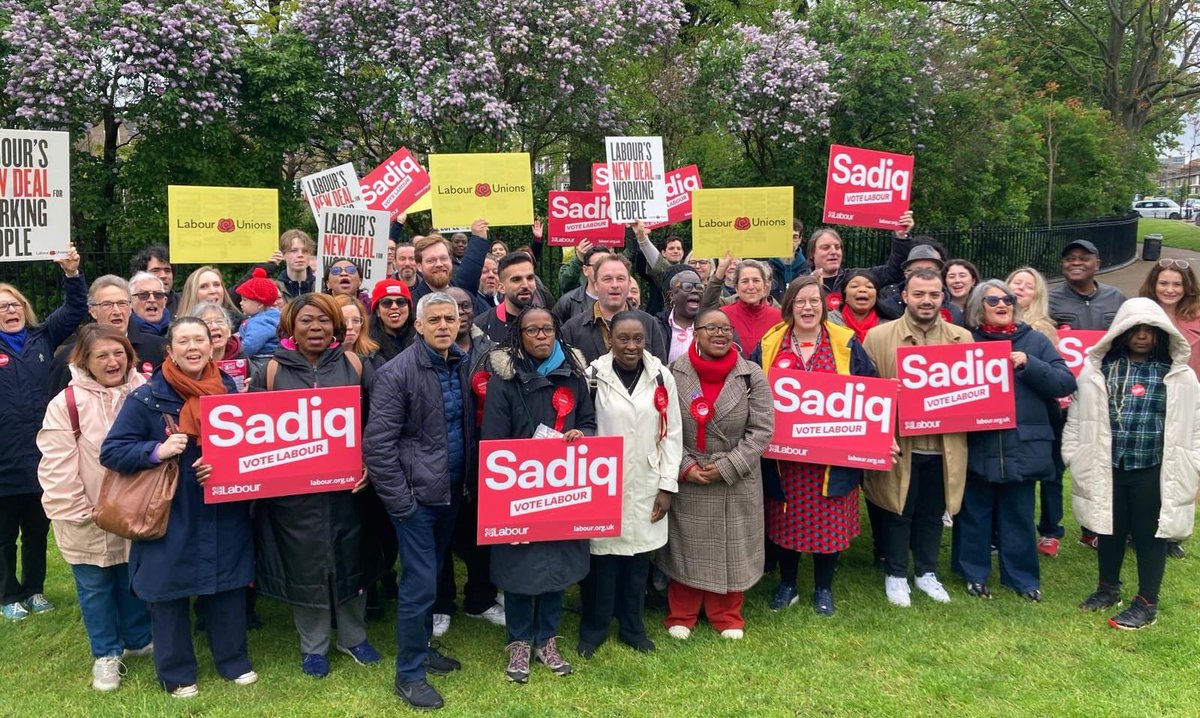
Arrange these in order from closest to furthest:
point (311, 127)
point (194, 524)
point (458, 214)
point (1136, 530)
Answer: point (194, 524) < point (1136, 530) < point (458, 214) < point (311, 127)

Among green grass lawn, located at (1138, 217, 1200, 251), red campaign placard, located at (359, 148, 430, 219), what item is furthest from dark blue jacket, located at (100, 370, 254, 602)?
green grass lawn, located at (1138, 217, 1200, 251)

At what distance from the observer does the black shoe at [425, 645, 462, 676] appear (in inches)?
200

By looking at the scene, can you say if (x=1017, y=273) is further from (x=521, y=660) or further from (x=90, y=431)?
(x=90, y=431)

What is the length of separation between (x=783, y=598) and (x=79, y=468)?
4404mm

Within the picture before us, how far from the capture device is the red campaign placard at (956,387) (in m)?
5.76

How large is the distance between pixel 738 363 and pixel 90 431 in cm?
367

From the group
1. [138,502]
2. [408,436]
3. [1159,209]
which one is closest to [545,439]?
[408,436]

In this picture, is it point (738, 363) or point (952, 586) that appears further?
point (952, 586)

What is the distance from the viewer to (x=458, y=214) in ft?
26.8

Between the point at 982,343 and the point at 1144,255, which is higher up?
the point at 1144,255

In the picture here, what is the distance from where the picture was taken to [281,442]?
15.2 feet

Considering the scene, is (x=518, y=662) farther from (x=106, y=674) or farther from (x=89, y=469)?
(x=89, y=469)

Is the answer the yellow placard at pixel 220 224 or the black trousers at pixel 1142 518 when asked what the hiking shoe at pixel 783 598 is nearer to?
the black trousers at pixel 1142 518

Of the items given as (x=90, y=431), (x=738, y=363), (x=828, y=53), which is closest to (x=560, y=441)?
(x=738, y=363)
